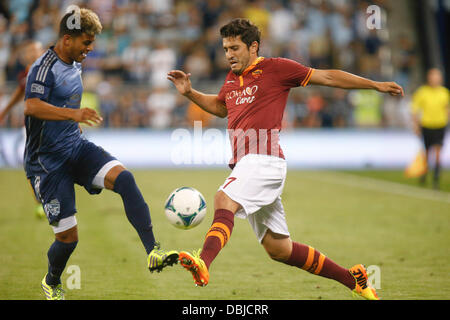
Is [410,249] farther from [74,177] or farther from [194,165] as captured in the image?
[194,165]

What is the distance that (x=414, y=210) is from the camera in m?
10.8

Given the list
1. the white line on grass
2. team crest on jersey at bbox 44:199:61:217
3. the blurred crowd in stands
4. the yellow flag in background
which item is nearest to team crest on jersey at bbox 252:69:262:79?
team crest on jersey at bbox 44:199:61:217

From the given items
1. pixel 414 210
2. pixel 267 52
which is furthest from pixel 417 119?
pixel 267 52

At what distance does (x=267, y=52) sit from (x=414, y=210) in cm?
947

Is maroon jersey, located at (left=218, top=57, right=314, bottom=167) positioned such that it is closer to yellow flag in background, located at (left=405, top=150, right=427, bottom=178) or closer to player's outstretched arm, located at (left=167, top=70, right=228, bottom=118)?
player's outstretched arm, located at (left=167, top=70, right=228, bottom=118)

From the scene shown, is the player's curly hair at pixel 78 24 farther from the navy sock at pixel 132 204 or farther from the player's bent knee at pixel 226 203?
the player's bent knee at pixel 226 203

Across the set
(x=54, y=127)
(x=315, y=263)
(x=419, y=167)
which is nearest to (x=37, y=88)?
(x=54, y=127)

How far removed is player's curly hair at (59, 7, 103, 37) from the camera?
16.0ft

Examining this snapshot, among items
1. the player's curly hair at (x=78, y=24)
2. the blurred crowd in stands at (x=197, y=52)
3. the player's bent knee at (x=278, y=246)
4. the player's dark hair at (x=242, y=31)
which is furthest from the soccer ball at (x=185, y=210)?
the blurred crowd in stands at (x=197, y=52)

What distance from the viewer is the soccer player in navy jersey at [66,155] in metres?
4.88

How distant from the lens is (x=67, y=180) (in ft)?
16.5

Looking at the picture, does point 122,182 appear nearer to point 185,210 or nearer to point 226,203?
point 185,210

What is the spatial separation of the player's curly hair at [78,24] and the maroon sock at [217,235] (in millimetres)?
1641

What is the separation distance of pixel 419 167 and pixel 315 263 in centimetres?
1057
